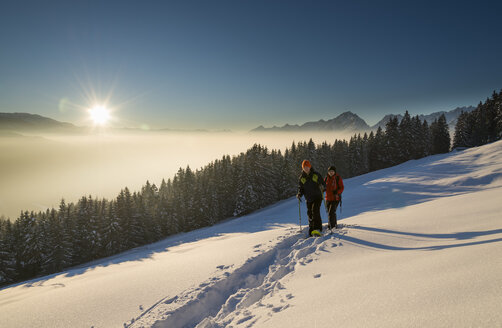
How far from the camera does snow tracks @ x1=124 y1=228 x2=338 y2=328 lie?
3807 mm

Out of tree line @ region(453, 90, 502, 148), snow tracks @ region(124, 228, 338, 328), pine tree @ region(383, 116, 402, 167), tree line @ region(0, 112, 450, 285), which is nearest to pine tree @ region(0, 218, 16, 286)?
tree line @ region(0, 112, 450, 285)

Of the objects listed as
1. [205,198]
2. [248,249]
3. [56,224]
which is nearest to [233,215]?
[205,198]

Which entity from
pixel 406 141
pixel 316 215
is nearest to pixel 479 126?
pixel 406 141

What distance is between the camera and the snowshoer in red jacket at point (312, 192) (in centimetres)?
713

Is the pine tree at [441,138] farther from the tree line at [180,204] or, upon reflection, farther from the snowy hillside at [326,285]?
the snowy hillside at [326,285]

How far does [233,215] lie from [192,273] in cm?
4410

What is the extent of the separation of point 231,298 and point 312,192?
3.99 m

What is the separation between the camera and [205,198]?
49906mm

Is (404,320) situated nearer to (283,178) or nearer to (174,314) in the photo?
(174,314)

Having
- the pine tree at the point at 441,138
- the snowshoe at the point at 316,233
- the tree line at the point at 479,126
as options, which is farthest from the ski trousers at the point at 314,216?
the pine tree at the point at 441,138

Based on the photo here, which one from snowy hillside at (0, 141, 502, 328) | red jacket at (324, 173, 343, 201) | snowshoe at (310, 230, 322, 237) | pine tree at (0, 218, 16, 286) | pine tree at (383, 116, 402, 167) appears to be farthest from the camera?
pine tree at (383, 116, 402, 167)

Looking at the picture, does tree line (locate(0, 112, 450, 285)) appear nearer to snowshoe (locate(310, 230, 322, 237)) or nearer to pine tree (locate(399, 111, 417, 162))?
pine tree (locate(399, 111, 417, 162))

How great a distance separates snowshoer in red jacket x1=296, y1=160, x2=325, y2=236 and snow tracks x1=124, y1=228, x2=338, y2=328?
1.23 metres

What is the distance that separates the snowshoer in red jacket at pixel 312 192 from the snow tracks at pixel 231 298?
1231mm
